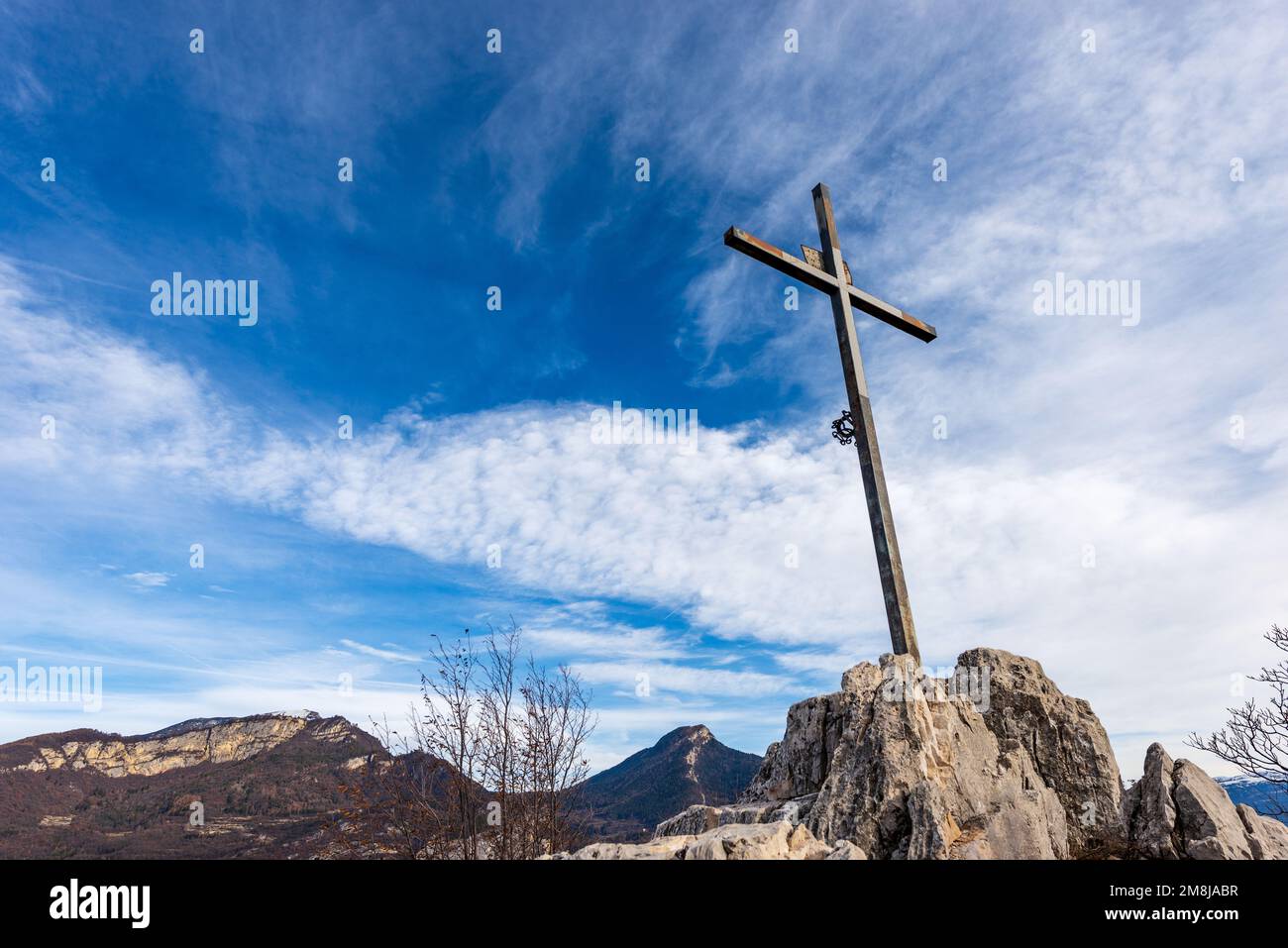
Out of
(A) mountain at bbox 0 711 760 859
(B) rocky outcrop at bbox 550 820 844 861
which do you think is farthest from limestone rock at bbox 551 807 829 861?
(A) mountain at bbox 0 711 760 859

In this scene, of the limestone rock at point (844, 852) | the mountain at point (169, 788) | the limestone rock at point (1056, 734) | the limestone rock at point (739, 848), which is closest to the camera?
the limestone rock at point (739, 848)

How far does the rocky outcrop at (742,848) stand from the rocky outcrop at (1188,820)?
3595 millimetres

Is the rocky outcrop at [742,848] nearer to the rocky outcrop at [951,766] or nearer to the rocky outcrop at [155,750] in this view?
the rocky outcrop at [951,766]

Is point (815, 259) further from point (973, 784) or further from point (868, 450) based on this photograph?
point (973, 784)

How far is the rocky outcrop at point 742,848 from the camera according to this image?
4.98 metres

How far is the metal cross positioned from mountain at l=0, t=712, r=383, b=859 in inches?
1278

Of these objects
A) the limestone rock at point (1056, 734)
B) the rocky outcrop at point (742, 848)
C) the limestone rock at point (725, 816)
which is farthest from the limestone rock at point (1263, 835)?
the rocky outcrop at point (742, 848)

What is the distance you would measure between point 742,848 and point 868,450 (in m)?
6.05

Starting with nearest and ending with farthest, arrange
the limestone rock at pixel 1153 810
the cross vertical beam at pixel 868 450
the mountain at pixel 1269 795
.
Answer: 1. the limestone rock at pixel 1153 810
2. the cross vertical beam at pixel 868 450
3. the mountain at pixel 1269 795

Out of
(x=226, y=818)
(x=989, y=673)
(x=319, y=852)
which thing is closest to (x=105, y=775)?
(x=226, y=818)

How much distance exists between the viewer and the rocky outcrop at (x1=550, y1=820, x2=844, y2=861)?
498 cm

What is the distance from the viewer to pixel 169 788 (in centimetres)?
10081
